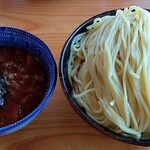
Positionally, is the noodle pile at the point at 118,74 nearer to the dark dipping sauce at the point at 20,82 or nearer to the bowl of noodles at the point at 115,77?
the bowl of noodles at the point at 115,77

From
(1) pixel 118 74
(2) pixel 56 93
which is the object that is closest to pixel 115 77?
(1) pixel 118 74

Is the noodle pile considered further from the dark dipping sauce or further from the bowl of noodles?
the dark dipping sauce

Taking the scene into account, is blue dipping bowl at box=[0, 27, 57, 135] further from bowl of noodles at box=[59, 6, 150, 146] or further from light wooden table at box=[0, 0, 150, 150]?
light wooden table at box=[0, 0, 150, 150]

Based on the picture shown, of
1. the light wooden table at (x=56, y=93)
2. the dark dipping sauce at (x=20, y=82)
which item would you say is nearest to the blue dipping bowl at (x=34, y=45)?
the dark dipping sauce at (x=20, y=82)

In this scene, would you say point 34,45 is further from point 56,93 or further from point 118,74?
point 118,74

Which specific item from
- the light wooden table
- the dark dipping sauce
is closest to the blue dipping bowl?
the dark dipping sauce
